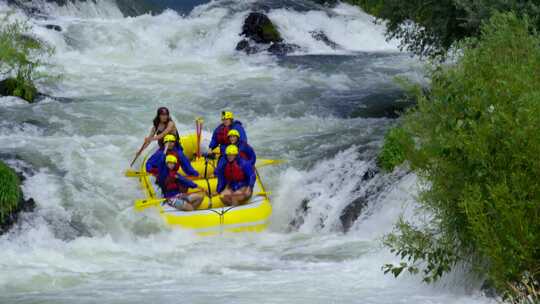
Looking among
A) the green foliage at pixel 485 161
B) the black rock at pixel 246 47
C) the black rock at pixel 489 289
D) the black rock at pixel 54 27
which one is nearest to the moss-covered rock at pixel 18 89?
the black rock at pixel 54 27

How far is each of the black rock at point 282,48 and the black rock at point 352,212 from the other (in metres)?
11.4

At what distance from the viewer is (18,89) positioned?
49.4 feet

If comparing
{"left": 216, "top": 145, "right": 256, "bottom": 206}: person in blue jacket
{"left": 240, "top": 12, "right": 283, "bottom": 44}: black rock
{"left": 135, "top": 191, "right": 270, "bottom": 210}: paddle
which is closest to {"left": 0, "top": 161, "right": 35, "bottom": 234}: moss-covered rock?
{"left": 135, "top": 191, "right": 270, "bottom": 210}: paddle

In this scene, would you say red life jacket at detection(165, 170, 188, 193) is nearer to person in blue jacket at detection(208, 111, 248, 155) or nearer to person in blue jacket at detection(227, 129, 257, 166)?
person in blue jacket at detection(227, 129, 257, 166)

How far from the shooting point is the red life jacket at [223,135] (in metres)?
11.6

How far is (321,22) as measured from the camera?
80.2 ft

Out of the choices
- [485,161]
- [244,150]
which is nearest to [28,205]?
[244,150]

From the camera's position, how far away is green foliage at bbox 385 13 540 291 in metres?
5.70

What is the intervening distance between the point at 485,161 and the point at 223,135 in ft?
19.8

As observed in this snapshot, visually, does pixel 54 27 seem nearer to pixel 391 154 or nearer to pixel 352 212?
pixel 391 154

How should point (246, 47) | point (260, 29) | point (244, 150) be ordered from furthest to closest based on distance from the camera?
point (260, 29) → point (246, 47) → point (244, 150)

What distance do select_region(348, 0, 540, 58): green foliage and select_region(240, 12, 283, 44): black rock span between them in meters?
7.97

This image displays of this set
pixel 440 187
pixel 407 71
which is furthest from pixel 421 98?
pixel 407 71

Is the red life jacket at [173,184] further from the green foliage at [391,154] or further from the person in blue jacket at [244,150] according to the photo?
the green foliage at [391,154]
